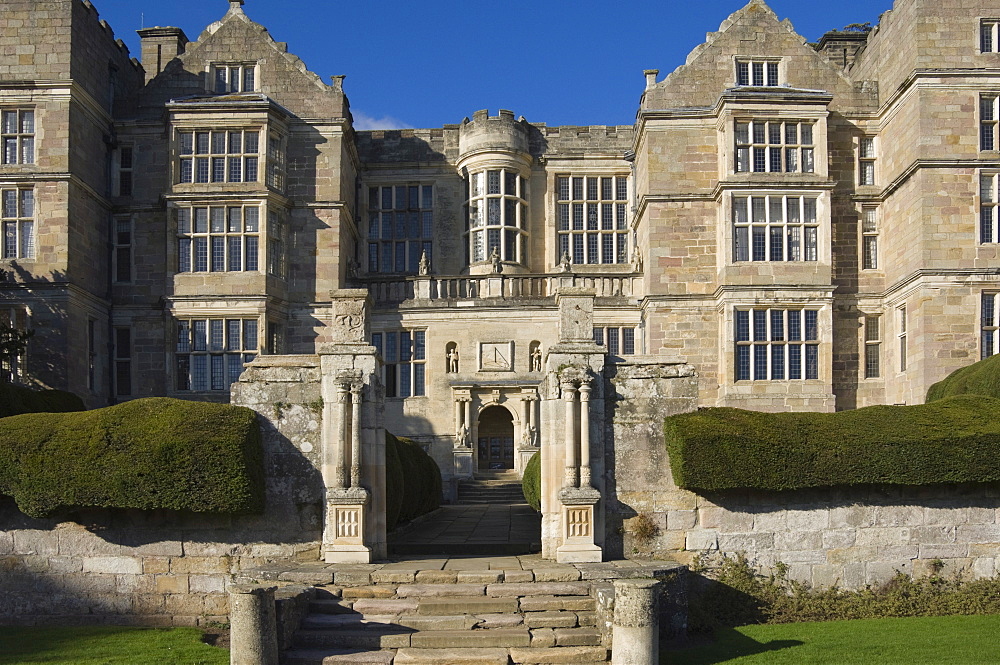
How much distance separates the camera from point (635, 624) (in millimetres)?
12125

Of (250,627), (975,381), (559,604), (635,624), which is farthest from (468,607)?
(975,381)

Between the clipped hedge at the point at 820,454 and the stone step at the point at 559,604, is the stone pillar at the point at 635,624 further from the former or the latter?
the clipped hedge at the point at 820,454

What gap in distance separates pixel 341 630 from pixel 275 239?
17.9 m

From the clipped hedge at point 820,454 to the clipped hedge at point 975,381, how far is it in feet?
20.4

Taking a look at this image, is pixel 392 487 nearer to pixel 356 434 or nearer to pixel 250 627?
pixel 356 434

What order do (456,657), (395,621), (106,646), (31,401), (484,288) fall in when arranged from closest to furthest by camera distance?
(456,657) < (395,621) < (106,646) < (31,401) < (484,288)

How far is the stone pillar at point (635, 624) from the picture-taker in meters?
12.1

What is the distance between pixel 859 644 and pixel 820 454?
295 cm

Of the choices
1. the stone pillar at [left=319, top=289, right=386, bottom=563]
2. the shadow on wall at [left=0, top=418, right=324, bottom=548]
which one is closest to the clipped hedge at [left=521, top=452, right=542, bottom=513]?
the stone pillar at [left=319, top=289, right=386, bottom=563]

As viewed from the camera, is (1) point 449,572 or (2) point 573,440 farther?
(2) point 573,440

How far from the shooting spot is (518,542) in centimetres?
1777

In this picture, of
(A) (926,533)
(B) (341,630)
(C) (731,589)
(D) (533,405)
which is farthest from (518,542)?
(D) (533,405)

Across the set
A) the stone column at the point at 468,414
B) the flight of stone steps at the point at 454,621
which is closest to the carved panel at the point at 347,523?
the flight of stone steps at the point at 454,621

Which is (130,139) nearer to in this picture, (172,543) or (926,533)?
(172,543)
